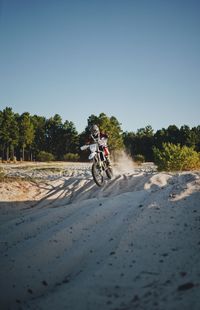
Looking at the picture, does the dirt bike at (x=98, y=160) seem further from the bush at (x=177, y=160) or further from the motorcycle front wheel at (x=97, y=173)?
the bush at (x=177, y=160)

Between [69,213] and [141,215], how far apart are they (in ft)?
5.94

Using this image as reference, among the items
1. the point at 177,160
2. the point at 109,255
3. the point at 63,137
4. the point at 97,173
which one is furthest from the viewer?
the point at 63,137

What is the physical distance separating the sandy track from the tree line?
3699 centimetres

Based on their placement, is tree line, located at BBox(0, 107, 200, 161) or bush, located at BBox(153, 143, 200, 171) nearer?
bush, located at BBox(153, 143, 200, 171)

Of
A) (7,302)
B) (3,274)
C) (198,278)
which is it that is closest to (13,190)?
(3,274)

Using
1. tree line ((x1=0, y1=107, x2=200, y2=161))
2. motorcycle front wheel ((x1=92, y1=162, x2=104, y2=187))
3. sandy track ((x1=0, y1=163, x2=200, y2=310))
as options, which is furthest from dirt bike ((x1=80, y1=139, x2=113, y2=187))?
tree line ((x1=0, y1=107, x2=200, y2=161))

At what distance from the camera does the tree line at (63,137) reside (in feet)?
146

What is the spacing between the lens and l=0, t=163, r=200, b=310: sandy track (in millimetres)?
2340

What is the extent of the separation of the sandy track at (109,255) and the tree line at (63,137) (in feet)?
121

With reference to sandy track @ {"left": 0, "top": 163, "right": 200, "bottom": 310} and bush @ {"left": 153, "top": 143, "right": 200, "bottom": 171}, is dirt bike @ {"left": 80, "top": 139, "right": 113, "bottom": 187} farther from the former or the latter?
bush @ {"left": 153, "top": 143, "right": 200, "bottom": 171}

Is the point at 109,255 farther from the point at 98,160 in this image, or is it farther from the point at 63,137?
the point at 63,137

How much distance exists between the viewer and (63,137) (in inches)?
2151

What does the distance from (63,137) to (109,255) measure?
52312 mm

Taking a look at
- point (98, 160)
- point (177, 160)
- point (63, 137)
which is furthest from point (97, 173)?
point (63, 137)
